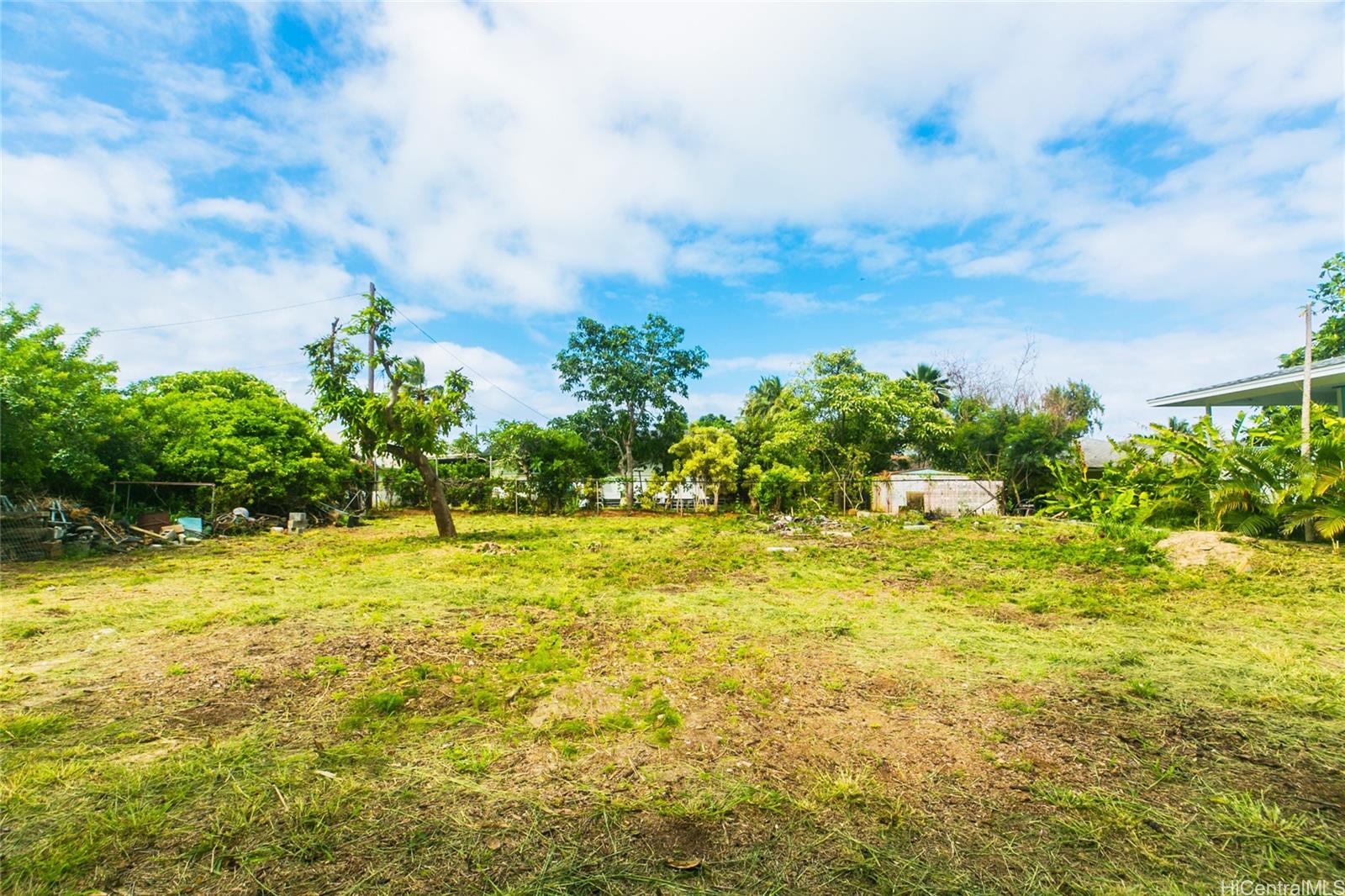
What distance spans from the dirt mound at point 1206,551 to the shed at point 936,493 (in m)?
7.61

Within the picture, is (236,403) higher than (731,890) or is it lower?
higher

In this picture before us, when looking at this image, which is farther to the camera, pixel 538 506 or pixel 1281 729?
pixel 538 506

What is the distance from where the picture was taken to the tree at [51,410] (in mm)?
9484

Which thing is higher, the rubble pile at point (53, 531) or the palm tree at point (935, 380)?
the palm tree at point (935, 380)

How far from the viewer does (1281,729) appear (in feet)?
10.5

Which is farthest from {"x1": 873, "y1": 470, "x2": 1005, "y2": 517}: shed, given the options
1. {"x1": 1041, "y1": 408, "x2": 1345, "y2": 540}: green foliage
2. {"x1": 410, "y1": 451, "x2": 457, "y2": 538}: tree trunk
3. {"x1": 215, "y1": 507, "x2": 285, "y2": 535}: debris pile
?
{"x1": 215, "y1": 507, "x2": 285, "y2": 535}: debris pile

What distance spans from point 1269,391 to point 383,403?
1960cm

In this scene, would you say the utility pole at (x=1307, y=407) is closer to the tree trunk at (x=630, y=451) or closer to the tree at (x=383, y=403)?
the tree at (x=383, y=403)

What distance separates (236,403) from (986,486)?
2269 centimetres

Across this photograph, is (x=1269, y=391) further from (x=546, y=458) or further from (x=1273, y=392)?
(x=546, y=458)

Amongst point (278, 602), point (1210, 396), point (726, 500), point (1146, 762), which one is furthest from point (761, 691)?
point (726, 500)

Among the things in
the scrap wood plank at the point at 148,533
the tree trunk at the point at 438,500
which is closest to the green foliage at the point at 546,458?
the tree trunk at the point at 438,500

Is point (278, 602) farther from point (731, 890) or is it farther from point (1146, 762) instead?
point (1146, 762)

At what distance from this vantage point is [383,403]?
11.5m
